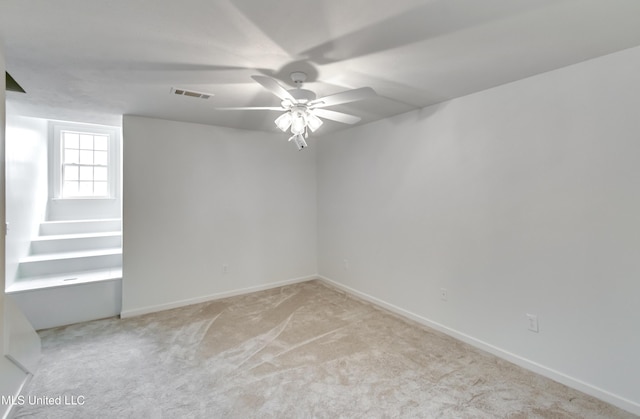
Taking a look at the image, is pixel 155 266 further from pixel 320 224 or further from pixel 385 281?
pixel 385 281

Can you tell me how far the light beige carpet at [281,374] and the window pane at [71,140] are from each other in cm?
303

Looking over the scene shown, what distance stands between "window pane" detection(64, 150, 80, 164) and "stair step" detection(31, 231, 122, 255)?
4.06ft

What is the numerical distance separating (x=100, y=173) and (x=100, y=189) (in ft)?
0.88

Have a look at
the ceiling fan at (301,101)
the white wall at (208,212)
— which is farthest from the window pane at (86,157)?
the ceiling fan at (301,101)

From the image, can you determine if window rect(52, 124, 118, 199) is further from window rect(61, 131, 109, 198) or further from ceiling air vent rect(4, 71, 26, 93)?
ceiling air vent rect(4, 71, 26, 93)

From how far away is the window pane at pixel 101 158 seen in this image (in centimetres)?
488

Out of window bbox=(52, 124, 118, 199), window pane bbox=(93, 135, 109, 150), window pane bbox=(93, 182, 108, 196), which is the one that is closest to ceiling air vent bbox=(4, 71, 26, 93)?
window bbox=(52, 124, 118, 199)

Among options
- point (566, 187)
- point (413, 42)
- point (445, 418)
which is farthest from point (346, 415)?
point (413, 42)

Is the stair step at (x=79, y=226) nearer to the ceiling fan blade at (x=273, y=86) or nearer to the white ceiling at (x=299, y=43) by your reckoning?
the white ceiling at (x=299, y=43)

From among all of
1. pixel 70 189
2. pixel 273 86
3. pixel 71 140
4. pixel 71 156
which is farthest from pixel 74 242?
pixel 273 86

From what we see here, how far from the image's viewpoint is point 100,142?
4.92 metres

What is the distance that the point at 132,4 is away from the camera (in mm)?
1436

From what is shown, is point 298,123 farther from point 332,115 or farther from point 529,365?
point 529,365

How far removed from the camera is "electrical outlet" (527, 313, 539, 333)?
7.70 feet
